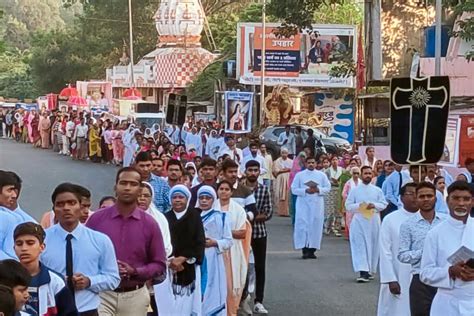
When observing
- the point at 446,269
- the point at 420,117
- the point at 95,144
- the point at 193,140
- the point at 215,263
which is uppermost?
the point at 420,117

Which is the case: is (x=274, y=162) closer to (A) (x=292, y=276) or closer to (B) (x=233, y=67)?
(A) (x=292, y=276)

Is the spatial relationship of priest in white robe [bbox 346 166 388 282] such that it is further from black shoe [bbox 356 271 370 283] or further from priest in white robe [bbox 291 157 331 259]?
priest in white robe [bbox 291 157 331 259]

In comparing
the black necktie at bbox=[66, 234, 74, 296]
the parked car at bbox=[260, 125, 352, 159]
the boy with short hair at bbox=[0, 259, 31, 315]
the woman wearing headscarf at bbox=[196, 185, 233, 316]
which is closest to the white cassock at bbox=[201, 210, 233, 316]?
the woman wearing headscarf at bbox=[196, 185, 233, 316]

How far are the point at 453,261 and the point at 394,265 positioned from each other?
6.18 feet

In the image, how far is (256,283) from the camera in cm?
1202

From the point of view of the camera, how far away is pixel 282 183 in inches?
934

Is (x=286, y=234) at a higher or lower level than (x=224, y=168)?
lower

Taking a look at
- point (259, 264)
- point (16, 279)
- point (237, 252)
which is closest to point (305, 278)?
point (259, 264)

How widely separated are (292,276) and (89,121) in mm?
25820

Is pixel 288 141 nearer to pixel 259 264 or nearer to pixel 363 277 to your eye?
pixel 363 277

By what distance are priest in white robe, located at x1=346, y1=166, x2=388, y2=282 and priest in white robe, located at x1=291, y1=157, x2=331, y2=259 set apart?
6.19ft

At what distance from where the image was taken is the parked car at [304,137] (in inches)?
1173

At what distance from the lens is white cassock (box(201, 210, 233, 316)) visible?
10.0 m

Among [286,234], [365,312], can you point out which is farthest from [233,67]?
[365,312]
